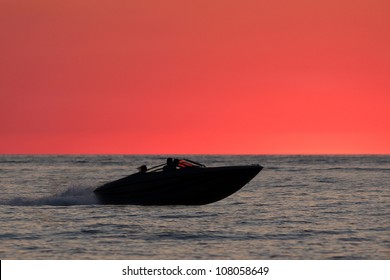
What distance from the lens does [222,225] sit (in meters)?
29.9

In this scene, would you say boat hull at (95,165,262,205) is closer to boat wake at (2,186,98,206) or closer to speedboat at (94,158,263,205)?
speedboat at (94,158,263,205)

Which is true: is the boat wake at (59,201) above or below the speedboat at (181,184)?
below

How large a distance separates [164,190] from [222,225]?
5984 millimetres

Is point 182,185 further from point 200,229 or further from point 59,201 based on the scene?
point 59,201

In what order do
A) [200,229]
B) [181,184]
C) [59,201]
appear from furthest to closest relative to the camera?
[59,201] < [181,184] < [200,229]

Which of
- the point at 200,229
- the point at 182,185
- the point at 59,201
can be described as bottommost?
the point at 200,229

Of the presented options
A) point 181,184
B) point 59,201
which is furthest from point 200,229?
point 59,201

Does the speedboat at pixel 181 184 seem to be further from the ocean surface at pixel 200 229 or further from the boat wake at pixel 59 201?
the boat wake at pixel 59 201

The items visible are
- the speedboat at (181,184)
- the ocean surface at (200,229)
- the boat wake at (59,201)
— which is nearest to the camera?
the ocean surface at (200,229)

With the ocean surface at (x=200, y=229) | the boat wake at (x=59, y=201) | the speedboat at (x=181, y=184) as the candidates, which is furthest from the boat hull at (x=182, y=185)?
the boat wake at (x=59, y=201)

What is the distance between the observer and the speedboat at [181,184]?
34.9 metres

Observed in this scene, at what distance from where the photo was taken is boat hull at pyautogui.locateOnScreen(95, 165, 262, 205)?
3497 cm

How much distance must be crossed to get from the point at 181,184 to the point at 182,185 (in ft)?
0.22

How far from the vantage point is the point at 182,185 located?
1384 inches
